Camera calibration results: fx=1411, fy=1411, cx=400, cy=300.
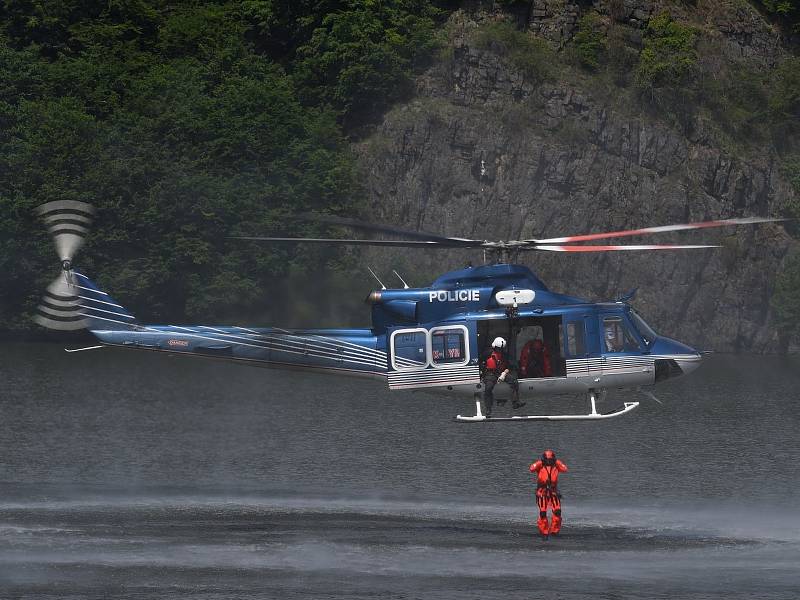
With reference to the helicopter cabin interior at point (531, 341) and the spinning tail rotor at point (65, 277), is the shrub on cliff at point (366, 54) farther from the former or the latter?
the helicopter cabin interior at point (531, 341)

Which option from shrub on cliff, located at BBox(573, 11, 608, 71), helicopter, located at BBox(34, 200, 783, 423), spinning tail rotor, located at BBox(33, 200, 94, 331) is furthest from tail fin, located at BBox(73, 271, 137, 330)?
shrub on cliff, located at BBox(573, 11, 608, 71)

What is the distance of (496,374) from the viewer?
36.0 metres

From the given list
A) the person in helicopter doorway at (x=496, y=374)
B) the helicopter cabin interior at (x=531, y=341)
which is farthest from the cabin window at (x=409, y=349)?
the person in helicopter doorway at (x=496, y=374)

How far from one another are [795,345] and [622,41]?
27674mm

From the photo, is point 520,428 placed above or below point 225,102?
below

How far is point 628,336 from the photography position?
3659 cm

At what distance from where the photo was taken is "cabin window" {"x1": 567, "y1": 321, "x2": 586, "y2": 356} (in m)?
36.2

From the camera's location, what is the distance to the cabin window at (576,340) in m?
36.2

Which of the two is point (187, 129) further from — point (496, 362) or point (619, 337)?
point (619, 337)

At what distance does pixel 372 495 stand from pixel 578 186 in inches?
1997

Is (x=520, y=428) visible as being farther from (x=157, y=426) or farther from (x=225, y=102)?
(x=225, y=102)

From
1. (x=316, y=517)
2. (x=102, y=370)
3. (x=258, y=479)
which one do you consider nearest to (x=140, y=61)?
(x=102, y=370)

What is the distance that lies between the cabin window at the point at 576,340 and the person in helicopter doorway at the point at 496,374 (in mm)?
1608

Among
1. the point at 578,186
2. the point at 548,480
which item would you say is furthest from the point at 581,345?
the point at 578,186
